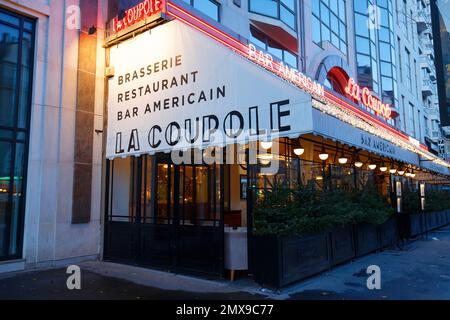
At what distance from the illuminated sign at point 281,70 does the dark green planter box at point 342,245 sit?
446 centimetres

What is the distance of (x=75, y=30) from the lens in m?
9.45

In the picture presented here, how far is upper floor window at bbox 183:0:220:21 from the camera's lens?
12570 mm

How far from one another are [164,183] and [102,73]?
3.39 m

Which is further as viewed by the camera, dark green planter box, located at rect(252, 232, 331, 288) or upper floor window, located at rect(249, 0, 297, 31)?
upper floor window, located at rect(249, 0, 297, 31)

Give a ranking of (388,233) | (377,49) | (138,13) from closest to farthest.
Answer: (138,13)
(388,233)
(377,49)

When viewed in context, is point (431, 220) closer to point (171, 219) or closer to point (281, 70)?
point (281, 70)

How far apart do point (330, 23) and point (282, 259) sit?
1772 cm

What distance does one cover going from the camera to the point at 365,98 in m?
20.7

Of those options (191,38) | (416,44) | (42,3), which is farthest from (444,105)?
(416,44)

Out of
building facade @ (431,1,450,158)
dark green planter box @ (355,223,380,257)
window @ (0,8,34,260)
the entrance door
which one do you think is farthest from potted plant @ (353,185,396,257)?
window @ (0,8,34,260)

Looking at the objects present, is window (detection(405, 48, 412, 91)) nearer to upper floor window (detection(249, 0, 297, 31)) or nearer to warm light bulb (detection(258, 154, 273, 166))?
upper floor window (detection(249, 0, 297, 31))

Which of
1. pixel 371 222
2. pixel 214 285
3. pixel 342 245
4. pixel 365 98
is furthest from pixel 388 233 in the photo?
pixel 365 98

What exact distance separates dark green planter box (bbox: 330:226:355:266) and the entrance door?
2.59m

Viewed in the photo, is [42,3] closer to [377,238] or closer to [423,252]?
[377,238]
